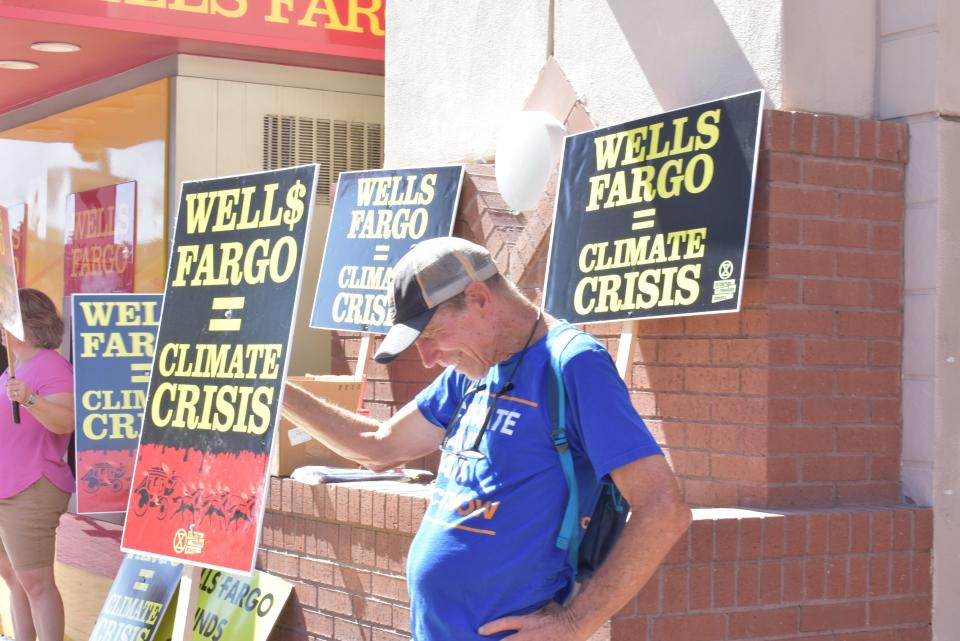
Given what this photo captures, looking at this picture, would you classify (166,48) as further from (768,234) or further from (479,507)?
(479,507)

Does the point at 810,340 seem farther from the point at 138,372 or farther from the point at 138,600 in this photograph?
the point at 138,372

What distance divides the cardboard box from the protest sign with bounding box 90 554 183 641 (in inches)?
30.3

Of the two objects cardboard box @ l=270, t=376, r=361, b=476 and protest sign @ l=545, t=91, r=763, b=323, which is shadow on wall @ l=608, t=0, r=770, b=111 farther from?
cardboard box @ l=270, t=376, r=361, b=476

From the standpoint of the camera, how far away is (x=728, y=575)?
4.70m

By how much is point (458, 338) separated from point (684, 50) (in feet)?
9.21

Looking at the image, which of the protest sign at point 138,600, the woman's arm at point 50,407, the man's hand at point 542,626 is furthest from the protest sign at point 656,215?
the woman's arm at point 50,407

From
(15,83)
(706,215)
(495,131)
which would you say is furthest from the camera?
(15,83)

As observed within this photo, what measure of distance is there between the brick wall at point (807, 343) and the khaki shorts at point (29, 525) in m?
3.54

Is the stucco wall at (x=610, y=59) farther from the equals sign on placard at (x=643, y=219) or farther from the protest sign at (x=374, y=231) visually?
the equals sign on placard at (x=643, y=219)

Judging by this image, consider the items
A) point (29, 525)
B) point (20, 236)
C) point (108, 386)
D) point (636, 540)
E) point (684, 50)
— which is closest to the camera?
point (636, 540)

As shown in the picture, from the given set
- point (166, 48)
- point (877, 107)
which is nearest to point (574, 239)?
point (877, 107)

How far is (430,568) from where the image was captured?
320cm

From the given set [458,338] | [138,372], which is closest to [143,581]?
[138,372]

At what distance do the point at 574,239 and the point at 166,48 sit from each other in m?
3.87
